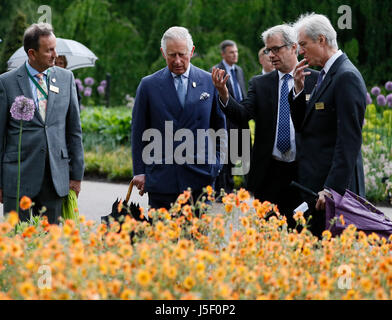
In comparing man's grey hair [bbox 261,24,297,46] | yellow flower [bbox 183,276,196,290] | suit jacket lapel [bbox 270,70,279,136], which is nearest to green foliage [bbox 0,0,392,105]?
suit jacket lapel [bbox 270,70,279,136]

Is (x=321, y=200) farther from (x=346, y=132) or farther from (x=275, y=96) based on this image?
(x=275, y=96)

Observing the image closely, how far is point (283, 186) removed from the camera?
443cm

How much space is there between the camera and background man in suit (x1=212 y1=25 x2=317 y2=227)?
4.37 metres

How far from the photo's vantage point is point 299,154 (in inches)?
158

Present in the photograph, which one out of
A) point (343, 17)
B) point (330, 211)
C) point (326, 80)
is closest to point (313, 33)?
point (326, 80)

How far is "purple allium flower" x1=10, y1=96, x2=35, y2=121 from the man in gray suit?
0.75 ft

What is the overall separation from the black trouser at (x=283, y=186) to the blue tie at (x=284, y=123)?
4.3 inches

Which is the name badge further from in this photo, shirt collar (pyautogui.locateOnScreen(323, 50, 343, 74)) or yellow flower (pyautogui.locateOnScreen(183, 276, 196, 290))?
yellow flower (pyautogui.locateOnScreen(183, 276, 196, 290))

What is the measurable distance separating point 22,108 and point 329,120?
5.74 ft

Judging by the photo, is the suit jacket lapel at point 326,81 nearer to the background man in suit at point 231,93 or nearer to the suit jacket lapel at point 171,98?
the suit jacket lapel at point 171,98

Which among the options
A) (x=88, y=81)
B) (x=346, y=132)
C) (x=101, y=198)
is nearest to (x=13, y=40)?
(x=88, y=81)

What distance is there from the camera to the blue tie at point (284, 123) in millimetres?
4426
